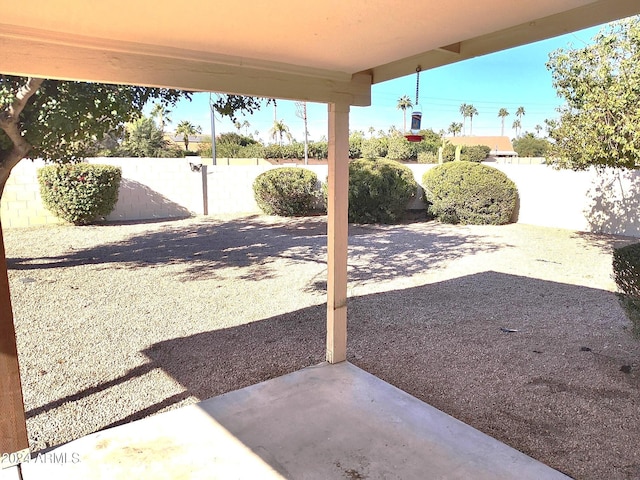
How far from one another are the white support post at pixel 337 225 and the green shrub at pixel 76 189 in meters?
8.65

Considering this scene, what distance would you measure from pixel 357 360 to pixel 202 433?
149cm

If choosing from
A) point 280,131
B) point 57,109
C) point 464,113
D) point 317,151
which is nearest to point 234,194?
point 57,109

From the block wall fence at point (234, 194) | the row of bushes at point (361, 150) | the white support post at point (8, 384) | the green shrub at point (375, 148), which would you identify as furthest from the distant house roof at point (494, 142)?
the white support post at point (8, 384)

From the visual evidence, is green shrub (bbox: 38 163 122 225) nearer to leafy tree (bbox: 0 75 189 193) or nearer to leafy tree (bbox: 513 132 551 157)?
leafy tree (bbox: 0 75 189 193)

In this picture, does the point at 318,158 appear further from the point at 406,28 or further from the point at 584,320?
the point at 406,28

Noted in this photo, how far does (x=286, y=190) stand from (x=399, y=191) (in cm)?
304

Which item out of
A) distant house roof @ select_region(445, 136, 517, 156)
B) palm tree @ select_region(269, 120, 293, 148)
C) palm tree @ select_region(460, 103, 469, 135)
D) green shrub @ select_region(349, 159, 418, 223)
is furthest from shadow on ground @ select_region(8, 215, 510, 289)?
palm tree @ select_region(460, 103, 469, 135)

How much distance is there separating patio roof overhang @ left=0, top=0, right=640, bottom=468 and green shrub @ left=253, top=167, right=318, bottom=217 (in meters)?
9.41

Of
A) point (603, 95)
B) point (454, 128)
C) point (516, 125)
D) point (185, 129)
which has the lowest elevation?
point (603, 95)

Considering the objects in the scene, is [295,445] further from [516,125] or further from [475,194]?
[516,125]

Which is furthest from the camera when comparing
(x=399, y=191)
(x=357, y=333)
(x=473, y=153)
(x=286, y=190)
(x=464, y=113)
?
(x=464, y=113)

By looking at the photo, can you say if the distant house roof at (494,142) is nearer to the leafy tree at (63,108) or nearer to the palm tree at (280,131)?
the palm tree at (280,131)

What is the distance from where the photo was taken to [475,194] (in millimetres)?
11281

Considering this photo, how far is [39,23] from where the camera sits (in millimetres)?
1861
